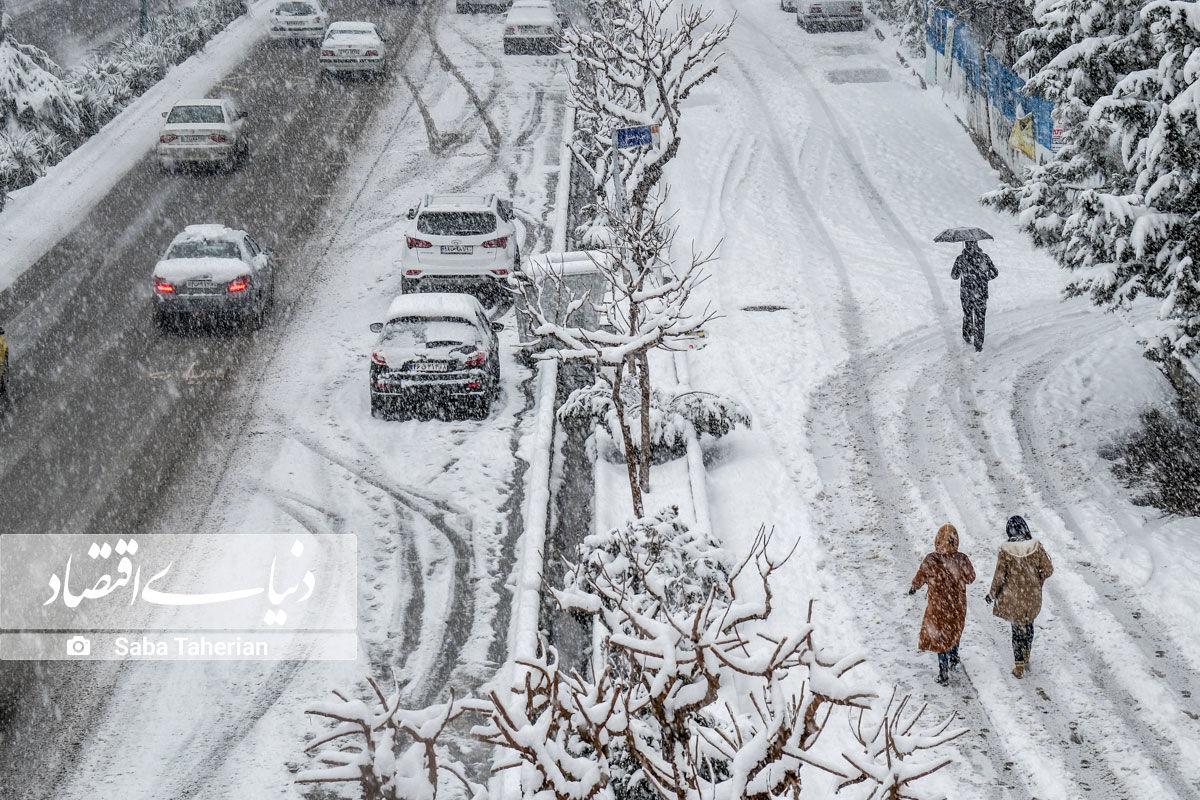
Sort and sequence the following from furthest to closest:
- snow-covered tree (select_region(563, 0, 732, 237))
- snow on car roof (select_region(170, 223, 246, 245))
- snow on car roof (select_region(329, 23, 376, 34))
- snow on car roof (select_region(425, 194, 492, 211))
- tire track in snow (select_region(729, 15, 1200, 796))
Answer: snow on car roof (select_region(329, 23, 376, 34))
snow-covered tree (select_region(563, 0, 732, 237))
snow on car roof (select_region(425, 194, 492, 211))
snow on car roof (select_region(170, 223, 246, 245))
tire track in snow (select_region(729, 15, 1200, 796))

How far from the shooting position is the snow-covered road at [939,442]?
10.6 metres

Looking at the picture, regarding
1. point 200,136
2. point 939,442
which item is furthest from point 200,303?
point 939,442

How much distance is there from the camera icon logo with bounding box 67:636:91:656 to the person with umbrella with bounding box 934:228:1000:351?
12.1 meters

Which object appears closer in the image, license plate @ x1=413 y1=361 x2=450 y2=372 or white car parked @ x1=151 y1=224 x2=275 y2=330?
license plate @ x1=413 y1=361 x2=450 y2=372

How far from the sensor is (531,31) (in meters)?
37.3

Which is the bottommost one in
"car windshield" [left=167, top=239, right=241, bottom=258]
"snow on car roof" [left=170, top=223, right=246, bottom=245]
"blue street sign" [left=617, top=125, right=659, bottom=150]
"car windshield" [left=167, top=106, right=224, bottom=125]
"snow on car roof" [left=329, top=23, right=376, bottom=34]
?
"snow on car roof" [left=329, top=23, right=376, bottom=34]

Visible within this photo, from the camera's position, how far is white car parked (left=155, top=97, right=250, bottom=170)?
2728 cm

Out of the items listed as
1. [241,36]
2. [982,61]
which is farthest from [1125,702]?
[241,36]

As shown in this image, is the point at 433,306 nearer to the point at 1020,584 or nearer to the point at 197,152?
the point at 1020,584

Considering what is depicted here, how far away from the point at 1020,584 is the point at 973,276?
8.54 metres

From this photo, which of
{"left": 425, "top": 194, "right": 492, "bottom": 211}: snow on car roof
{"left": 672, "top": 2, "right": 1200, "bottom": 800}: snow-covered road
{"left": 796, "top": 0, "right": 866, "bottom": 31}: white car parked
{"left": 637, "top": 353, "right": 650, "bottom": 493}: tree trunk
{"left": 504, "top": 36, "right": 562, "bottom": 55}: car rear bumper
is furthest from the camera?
{"left": 796, "top": 0, "right": 866, "bottom": 31}: white car parked

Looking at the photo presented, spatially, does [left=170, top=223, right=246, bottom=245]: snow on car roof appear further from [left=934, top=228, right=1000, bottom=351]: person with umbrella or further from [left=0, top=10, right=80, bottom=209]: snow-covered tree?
[left=934, top=228, right=1000, bottom=351]: person with umbrella

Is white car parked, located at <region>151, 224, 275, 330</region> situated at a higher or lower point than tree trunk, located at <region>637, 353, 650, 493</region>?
lower

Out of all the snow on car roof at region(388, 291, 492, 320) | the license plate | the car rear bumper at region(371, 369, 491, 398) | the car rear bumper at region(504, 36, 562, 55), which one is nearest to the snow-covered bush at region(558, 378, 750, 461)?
the car rear bumper at region(371, 369, 491, 398)
